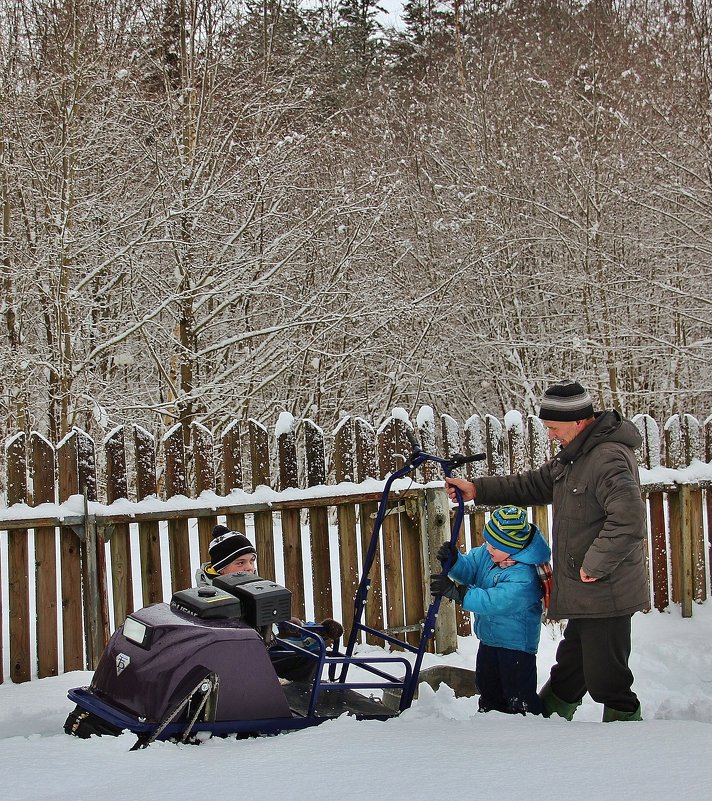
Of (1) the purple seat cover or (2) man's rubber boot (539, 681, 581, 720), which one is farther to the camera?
(2) man's rubber boot (539, 681, 581, 720)

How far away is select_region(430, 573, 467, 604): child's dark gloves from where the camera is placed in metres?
3.92

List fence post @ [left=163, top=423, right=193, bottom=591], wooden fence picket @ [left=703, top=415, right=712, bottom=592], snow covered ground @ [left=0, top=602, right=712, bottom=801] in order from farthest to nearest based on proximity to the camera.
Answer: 1. wooden fence picket @ [left=703, top=415, right=712, bottom=592]
2. fence post @ [left=163, top=423, right=193, bottom=591]
3. snow covered ground @ [left=0, top=602, right=712, bottom=801]

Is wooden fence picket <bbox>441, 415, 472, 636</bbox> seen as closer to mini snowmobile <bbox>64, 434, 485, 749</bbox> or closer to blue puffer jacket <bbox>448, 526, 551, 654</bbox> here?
blue puffer jacket <bbox>448, 526, 551, 654</bbox>

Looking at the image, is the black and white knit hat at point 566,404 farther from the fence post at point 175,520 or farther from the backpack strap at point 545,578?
the fence post at point 175,520

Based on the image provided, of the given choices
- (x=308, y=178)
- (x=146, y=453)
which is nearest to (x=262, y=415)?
(x=308, y=178)

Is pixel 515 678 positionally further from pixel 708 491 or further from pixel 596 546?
pixel 708 491

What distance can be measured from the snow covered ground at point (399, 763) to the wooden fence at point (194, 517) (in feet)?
6.06

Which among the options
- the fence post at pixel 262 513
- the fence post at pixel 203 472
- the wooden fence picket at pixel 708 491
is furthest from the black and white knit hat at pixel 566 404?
the wooden fence picket at pixel 708 491

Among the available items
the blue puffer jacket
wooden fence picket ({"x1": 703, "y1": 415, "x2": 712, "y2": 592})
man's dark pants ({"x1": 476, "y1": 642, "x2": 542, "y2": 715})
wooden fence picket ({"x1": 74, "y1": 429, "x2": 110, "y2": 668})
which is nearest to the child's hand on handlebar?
the blue puffer jacket

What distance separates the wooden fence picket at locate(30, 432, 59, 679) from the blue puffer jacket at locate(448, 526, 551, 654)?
2734 millimetres

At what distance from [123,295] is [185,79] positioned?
2601mm

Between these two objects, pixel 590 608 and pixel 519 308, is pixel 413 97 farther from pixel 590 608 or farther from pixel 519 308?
pixel 590 608

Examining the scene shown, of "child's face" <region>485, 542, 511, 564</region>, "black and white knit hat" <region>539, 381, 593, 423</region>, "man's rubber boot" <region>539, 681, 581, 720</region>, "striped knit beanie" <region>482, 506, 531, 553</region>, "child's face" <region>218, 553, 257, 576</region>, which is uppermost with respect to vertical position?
"black and white knit hat" <region>539, 381, 593, 423</region>

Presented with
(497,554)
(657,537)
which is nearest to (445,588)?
(497,554)
